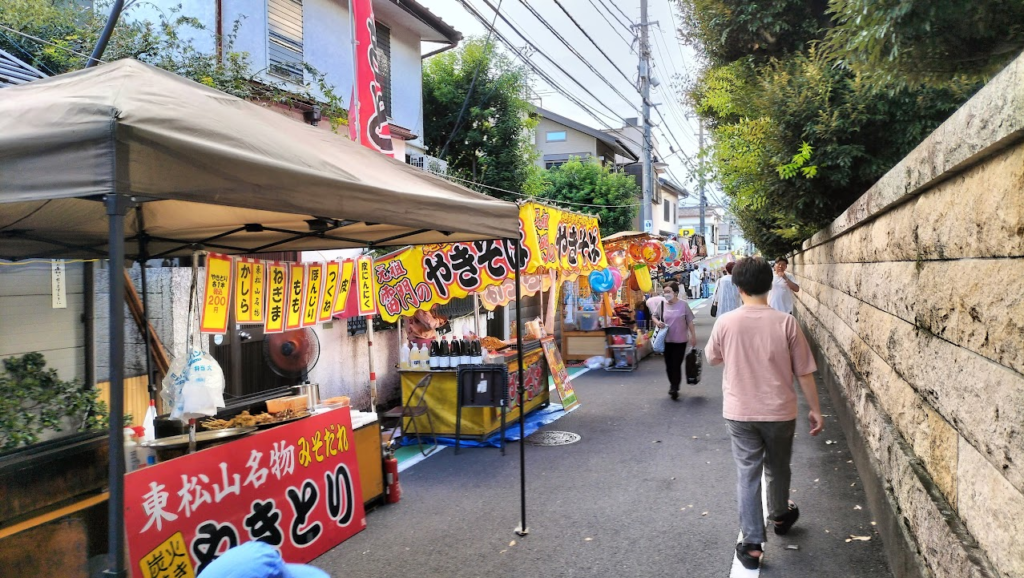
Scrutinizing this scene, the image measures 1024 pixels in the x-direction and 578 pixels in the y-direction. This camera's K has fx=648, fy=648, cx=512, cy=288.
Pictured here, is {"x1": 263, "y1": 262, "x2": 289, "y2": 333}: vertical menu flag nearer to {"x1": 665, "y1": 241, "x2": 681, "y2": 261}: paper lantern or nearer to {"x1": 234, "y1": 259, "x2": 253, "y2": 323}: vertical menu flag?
{"x1": 234, "y1": 259, "x2": 253, "y2": 323}: vertical menu flag

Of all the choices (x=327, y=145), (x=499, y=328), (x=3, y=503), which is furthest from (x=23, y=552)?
(x=499, y=328)

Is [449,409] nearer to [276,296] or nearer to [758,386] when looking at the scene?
[276,296]

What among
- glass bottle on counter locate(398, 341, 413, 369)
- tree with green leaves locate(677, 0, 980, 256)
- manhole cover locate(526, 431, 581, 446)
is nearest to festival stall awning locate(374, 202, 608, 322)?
glass bottle on counter locate(398, 341, 413, 369)

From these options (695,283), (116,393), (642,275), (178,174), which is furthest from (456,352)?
(695,283)

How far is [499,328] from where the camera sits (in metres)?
15.6

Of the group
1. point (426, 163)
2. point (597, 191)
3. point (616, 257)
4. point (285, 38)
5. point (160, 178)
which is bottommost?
point (160, 178)

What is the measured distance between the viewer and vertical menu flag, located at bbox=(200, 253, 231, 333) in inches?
187

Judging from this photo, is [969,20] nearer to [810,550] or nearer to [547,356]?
→ [810,550]

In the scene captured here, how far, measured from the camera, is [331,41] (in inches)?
483

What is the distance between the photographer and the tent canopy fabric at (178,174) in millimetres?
2406

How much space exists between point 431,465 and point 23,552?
13.9 ft

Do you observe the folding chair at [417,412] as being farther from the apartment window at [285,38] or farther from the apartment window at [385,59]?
the apartment window at [385,59]

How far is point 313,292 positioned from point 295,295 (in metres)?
0.26

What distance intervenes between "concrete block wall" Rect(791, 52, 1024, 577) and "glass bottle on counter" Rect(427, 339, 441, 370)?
190 inches
